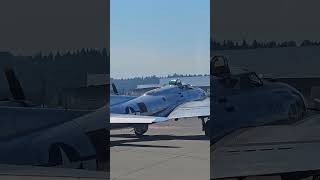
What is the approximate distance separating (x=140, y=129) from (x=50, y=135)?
6.66m

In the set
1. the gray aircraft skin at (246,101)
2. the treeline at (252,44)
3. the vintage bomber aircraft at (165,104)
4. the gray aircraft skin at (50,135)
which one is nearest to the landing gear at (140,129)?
the vintage bomber aircraft at (165,104)

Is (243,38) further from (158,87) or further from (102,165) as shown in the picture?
(158,87)

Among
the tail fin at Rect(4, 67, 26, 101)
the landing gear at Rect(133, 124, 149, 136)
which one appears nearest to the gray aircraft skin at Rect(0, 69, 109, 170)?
the tail fin at Rect(4, 67, 26, 101)

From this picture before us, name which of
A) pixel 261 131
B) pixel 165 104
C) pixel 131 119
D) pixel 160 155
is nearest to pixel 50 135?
pixel 261 131

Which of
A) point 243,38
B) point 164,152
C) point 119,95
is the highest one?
point 243,38

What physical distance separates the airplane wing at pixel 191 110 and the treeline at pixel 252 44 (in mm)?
6844

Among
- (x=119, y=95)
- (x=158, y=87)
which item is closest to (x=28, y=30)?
(x=119, y=95)

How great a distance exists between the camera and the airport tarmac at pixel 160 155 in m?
6.26

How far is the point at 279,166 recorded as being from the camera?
491cm

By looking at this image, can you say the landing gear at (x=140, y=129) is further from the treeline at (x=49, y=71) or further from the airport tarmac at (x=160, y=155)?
the treeline at (x=49, y=71)

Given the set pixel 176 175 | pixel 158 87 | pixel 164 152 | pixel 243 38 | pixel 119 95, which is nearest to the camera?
pixel 243 38

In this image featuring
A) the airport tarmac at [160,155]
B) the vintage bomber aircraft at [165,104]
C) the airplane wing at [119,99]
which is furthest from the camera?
the vintage bomber aircraft at [165,104]

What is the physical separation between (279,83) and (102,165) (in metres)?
1.95

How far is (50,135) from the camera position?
495 centimetres
